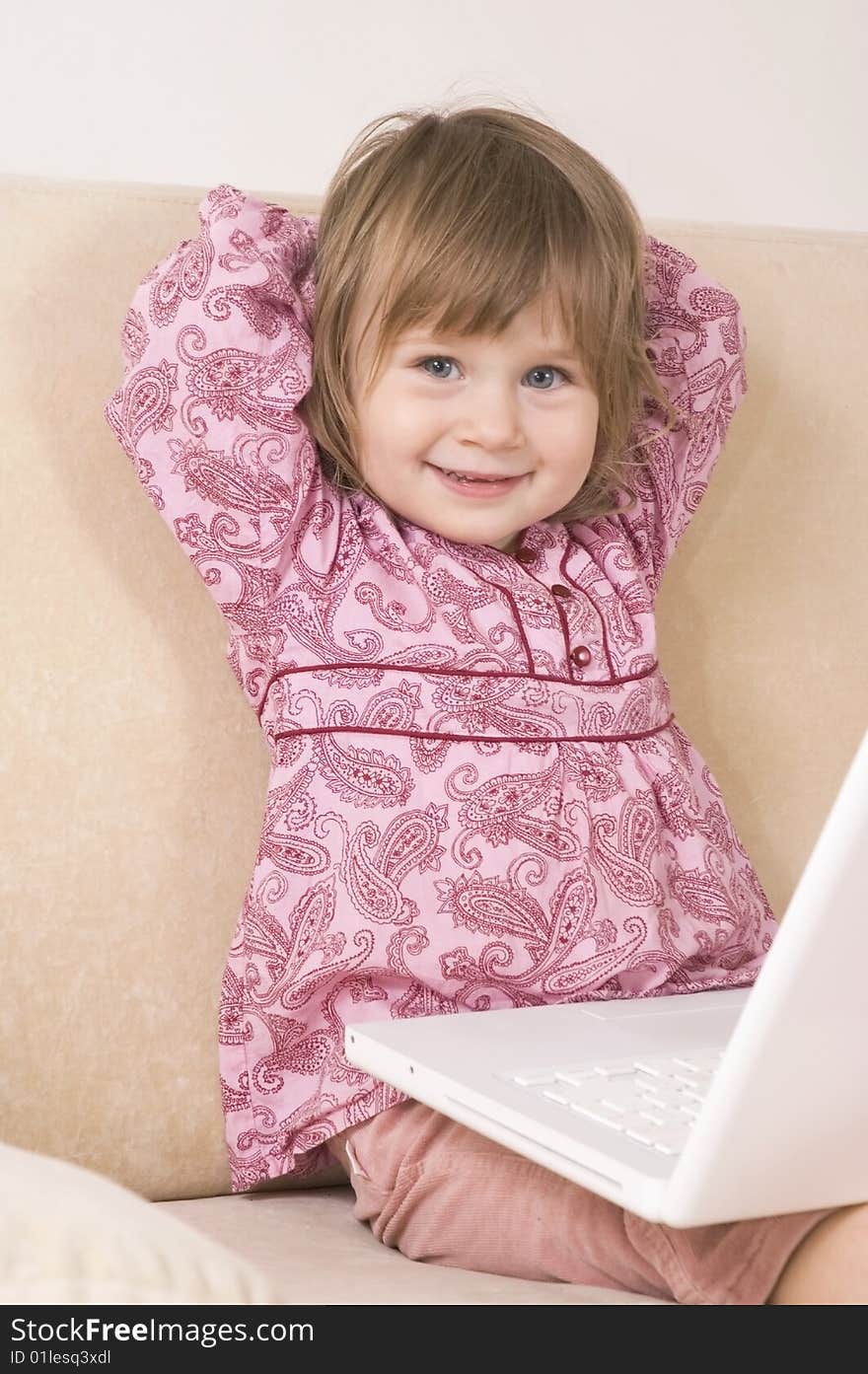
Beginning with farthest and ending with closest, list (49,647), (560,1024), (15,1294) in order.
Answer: (49,647)
(560,1024)
(15,1294)

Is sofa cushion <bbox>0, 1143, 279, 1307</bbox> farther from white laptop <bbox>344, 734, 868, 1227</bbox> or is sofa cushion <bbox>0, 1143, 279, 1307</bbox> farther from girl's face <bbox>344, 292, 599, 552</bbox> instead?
girl's face <bbox>344, 292, 599, 552</bbox>

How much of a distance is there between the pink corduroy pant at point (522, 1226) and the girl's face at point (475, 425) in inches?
15.2

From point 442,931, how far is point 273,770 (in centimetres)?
15

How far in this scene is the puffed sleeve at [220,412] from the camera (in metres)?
1.00

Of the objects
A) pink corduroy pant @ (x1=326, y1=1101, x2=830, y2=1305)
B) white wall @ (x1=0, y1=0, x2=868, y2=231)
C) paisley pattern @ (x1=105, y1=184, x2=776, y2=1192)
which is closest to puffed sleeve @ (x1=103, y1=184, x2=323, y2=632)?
paisley pattern @ (x1=105, y1=184, x2=776, y2=1192)

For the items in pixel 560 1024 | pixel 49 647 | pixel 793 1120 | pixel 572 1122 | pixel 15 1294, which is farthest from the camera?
pixel 49 647

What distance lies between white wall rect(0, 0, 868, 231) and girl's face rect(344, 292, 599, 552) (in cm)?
33

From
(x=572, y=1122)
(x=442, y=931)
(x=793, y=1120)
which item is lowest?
(x=442, y=931)

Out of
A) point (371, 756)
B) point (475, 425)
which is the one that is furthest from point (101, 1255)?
point (475, 425)

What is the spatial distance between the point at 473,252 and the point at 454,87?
1.44 ft

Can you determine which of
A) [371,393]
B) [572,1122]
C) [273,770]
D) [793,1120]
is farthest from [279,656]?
[793,1120]

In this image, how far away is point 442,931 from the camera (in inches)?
38.2

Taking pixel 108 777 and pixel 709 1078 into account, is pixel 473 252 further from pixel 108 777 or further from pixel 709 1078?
pixel 709 1078
